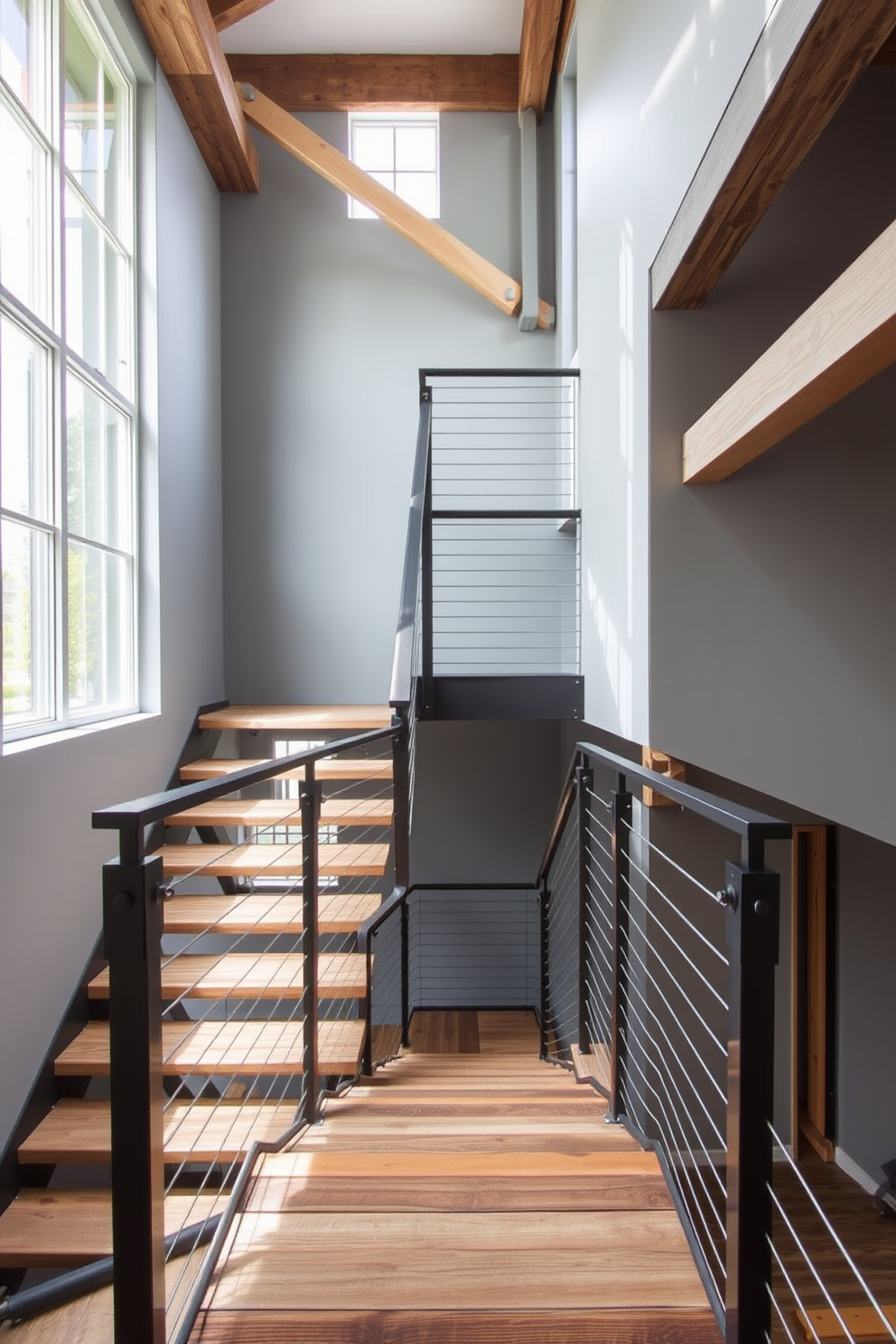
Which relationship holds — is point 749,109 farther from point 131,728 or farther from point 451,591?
point 451,591

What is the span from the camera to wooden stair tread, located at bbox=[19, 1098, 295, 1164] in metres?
2.37

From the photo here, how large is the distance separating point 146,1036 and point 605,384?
320 centimetres

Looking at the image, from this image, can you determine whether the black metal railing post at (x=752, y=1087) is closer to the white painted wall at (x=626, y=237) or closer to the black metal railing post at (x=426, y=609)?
the white painted wall at (x=626, y=237)

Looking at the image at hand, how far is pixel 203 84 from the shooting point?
4.00m

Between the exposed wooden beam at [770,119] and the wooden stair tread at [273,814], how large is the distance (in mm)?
2233

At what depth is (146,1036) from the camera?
0.94 metres

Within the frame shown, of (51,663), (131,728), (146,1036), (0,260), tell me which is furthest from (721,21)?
(131,728)

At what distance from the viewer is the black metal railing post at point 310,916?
6.01ft

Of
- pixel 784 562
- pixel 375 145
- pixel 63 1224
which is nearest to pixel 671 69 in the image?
pixel 784 562

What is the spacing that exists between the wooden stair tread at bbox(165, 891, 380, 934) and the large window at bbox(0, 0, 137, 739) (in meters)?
0.83

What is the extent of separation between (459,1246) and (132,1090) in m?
0.61

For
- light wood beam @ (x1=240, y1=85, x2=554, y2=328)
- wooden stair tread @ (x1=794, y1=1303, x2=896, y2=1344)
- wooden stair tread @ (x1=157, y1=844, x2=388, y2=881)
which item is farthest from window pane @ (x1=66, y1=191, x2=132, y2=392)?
wooden stair tread @ (x1=794, y1=1303, x2=896, y2=1344)

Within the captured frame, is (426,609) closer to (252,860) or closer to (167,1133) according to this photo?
(252,860)

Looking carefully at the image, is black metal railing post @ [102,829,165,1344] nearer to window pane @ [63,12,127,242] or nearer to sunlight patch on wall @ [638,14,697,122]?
sunlight patch on wall @ [638,14,697,122]
